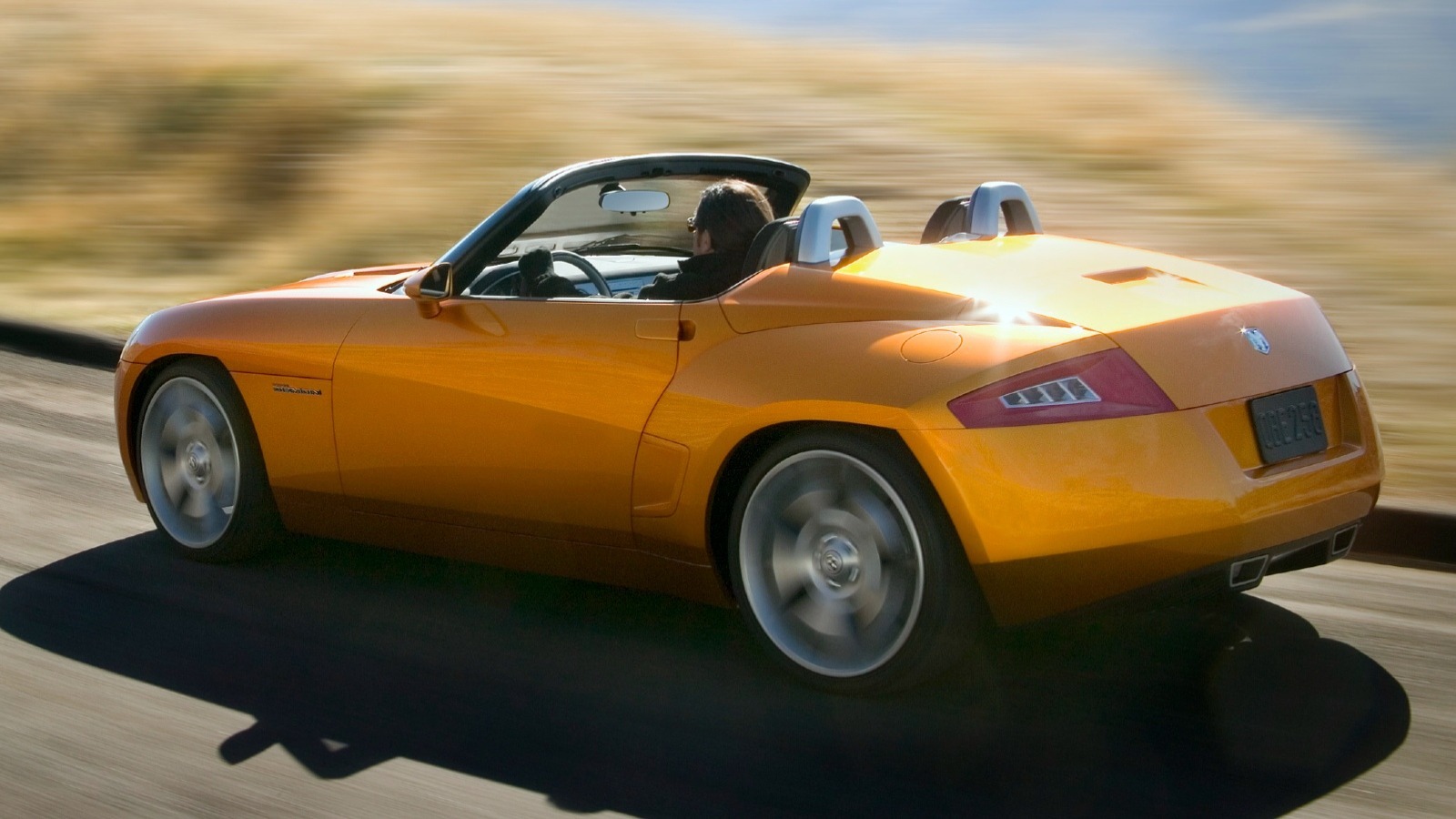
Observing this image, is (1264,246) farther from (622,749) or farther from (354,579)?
(622,749)

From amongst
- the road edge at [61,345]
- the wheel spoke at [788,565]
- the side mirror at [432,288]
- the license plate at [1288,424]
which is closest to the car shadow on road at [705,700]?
the wheel spoke at [788,565]

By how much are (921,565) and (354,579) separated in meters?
2.12

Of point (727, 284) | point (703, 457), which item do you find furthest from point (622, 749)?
point (727, 284)

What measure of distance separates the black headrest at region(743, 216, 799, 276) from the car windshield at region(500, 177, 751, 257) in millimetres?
512

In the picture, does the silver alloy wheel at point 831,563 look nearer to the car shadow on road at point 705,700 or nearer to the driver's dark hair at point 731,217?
the car shadow on road at point 705,700

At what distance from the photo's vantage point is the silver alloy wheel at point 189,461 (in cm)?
515

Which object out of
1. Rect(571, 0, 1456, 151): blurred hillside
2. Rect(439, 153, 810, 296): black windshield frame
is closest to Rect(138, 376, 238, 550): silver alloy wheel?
Rect(439, 153, 810, 296): black windshield frame

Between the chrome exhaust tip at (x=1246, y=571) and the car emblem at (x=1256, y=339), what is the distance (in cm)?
50

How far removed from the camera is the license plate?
11.9 ft

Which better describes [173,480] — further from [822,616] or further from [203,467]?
[822,616]

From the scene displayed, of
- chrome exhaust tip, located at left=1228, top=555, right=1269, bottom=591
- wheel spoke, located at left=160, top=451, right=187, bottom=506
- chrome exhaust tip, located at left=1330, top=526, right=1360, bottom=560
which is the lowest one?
wheel spoke, located at left=160, top=451, right=187, bottom=506

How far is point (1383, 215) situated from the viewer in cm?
938

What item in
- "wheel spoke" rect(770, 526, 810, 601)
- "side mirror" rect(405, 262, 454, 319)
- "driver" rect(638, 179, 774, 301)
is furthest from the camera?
"side mirror" rect(405, 262, 454, 319)

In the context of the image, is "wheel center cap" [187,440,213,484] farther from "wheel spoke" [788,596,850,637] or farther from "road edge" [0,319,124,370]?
"road edge" [0,319,124,370]
